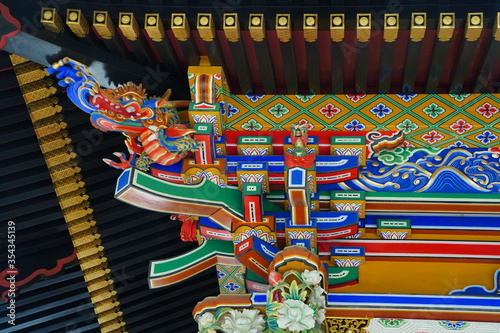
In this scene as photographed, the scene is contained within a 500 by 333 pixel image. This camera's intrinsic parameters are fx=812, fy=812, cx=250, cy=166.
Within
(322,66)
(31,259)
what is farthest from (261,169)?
(31,259)

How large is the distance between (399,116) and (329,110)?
1.84 feet

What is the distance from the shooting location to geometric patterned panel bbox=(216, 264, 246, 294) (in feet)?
22.3

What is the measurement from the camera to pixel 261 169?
6336 mm

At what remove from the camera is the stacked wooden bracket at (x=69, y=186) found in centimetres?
682

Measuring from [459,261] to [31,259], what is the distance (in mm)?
4110

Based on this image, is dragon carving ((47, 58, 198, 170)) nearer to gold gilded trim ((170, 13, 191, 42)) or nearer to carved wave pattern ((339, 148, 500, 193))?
gold gilded trim ((170, 13, 191, 42))

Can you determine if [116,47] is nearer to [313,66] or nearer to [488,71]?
[313,66]

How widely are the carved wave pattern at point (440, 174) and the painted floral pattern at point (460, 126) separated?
0.16m

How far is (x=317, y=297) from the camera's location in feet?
18.5

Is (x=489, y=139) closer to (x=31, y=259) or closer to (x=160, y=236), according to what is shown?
(x=160, y=236)

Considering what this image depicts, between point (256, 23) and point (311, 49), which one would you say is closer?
point (256, 23)

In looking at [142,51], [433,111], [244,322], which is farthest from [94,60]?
[433,111]

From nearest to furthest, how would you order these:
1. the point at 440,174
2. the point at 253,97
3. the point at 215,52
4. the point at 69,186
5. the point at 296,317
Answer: the point at 296,317 → the point at 215,52 → the point at 440,174 → the point at 253,97 → the point at 69,186

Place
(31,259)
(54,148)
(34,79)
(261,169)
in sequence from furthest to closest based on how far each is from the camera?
(31,259) < (54,148) < (34,79) < (261,169)
